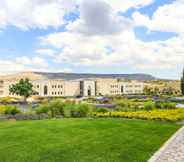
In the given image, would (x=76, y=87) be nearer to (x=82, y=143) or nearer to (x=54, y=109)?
(x=54, y=109)

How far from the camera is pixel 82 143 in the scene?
9.86 m

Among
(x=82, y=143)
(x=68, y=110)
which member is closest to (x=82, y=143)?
(x=82, y=143)

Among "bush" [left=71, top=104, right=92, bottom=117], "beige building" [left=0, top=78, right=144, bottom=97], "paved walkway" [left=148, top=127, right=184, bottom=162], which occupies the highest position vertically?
"beige building" [left=0, top=78, right=144, bottom=97]

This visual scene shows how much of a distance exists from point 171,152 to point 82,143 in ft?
10.5

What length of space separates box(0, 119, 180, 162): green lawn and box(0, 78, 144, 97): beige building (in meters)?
79.0

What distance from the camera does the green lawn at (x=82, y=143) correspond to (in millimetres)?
8117

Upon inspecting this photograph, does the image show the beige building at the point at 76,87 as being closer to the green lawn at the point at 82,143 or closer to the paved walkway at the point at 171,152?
the green lawn at the point at 82,143

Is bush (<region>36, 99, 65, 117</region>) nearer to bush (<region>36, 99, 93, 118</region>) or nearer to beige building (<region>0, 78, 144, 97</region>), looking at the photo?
bush (<region>36, 99, 93, 118</region>)

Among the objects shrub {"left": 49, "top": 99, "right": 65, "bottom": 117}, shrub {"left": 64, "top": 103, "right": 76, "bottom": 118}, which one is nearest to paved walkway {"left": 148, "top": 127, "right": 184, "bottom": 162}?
shrub {"left": 64, "top": 103, "right": 76, "bottom": 118}

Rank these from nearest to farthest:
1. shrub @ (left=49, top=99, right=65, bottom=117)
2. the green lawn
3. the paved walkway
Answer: the paved walkway → the green lawn → shrub @ (left=49, top=99, right=65, bottom=117)

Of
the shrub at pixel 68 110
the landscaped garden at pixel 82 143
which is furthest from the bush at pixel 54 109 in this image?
the landscaped garden at pixel 82 143

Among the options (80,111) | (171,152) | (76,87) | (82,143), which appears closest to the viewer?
(171,152)

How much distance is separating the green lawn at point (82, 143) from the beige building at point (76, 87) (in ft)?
259

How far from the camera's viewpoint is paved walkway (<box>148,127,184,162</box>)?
25.2 ft
